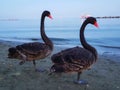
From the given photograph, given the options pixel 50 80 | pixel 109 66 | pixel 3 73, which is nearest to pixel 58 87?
pixel 50 80

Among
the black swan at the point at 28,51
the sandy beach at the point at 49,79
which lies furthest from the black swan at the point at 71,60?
the black swan at the point at 28,51

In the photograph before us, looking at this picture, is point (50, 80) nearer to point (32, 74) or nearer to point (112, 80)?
point (32, 74)

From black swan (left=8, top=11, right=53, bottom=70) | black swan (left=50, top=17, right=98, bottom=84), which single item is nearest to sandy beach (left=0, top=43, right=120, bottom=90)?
black swan (left=8, top=11, right=53, bottom=70)

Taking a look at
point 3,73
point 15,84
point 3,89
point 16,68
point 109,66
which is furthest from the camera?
point 109,66

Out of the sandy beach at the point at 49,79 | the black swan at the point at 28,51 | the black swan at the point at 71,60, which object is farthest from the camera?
the black swan at the point at 28,51

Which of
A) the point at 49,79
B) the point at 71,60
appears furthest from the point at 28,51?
the point at 71,60

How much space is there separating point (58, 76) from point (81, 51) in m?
1.29

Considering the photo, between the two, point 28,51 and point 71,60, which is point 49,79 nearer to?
point 28,51

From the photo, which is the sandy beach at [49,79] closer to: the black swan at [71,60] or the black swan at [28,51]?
the black swan at [28,51]

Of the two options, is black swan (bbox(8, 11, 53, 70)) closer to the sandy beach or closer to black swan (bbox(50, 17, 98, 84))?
the sandy beach

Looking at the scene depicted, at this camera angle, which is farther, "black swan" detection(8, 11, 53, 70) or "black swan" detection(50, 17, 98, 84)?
"black swan" detection(8, 11, 53, 70)

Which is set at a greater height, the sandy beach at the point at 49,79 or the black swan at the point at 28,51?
the black swan at the point at 28,51

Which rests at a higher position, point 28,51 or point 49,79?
point 28,51

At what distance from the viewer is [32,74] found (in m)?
8.76
